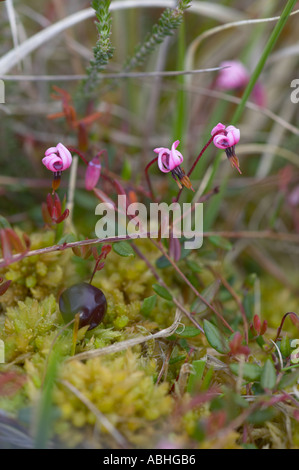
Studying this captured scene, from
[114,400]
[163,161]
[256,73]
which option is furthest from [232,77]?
[114,400]

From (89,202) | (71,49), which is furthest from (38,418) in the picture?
(71,49)

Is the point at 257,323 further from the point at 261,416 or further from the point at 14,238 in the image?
the point at 14,238

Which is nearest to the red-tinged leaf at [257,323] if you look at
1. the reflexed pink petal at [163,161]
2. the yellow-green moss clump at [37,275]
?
the reflexed pink petal at [163,161]

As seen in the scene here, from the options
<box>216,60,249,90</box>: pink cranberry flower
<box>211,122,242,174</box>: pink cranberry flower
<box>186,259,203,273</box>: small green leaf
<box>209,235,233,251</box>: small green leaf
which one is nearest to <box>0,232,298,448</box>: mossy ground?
<box>186,259,203,273</box>: small green leaf

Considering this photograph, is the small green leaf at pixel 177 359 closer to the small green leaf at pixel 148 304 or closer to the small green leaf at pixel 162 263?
the small green leaf at pixel 148 304

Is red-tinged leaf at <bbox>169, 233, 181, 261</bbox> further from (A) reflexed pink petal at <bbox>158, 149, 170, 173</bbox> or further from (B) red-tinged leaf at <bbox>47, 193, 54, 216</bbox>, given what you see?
(B) red-tinged leaf at <bbox>47, 193, 54, 216</bbox>
